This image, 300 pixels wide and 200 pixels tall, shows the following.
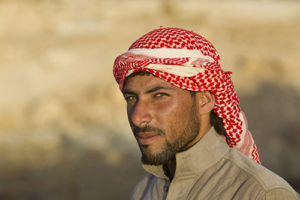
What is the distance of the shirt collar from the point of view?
2439mm

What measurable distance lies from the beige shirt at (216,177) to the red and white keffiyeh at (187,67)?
0.68 feet

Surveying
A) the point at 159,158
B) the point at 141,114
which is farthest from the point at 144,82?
the point at 159,158

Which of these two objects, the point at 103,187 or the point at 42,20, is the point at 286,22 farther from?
the point at 103,187

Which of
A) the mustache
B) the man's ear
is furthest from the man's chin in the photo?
the man's ear

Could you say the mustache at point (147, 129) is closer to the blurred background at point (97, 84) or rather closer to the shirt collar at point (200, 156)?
the shirt collar at point (200, 156)

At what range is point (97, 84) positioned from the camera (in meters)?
14.8

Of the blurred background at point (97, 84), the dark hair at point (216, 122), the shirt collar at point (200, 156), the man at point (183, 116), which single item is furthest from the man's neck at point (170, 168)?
the blurred background at point (97, 84)

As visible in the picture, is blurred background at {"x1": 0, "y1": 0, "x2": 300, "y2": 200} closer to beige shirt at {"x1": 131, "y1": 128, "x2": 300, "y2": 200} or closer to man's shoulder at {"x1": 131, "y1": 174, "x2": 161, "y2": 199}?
man's shoulder at {"x1": 131, "y1": 174, "x2": 161, "y2": 199}

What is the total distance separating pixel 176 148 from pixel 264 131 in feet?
34.4

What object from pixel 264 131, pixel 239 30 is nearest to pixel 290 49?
pixel 239 30

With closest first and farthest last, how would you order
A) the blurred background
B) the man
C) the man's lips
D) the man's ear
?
1. the man
2. the man's lips
3. the man's ear
4. the blurred background

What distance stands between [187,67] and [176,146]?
18.2 inches

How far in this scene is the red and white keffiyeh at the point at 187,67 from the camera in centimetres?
261

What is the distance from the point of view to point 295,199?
7.17ft
